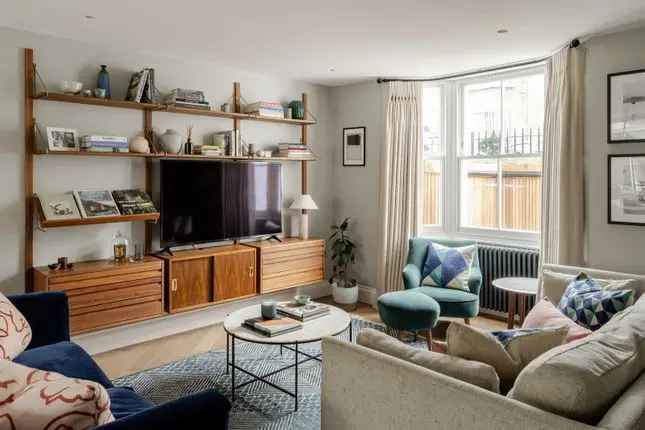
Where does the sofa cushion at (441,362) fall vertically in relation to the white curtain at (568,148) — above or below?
below

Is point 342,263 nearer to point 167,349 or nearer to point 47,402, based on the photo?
point 167,349

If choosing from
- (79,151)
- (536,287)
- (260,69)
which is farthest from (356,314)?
(79,151)

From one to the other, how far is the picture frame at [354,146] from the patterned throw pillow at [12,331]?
3685mm

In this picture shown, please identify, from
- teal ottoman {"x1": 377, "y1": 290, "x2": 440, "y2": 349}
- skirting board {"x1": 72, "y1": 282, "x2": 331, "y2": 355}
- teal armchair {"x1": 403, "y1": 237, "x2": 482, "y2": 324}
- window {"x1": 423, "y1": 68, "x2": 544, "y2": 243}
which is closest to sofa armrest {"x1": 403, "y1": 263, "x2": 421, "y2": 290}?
teal armchair {"x1": 403, "y1": 237, "x2": 482, "y2": 324}

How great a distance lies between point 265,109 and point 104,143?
1594mm

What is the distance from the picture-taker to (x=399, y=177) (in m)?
4.96

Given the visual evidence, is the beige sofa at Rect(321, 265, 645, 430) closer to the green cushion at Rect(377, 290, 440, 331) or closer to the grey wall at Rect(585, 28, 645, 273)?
the green cushion at Rect(377, 290, 440, 331)

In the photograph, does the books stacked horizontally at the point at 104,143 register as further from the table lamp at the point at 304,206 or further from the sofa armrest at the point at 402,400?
the sofa armrest at the point at 402,400

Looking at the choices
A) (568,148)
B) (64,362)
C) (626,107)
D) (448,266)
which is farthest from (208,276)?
(626,107)

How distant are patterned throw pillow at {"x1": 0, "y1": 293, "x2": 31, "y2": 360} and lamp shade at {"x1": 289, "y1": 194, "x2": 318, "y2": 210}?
115 inches

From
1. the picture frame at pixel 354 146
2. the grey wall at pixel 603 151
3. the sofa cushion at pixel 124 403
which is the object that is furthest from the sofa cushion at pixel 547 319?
the picture frame at pixel 354 146

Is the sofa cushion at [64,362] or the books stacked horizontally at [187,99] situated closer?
the sofa cushion at [64,362]

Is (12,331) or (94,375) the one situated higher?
(12,331)

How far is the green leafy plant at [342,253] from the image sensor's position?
5269mm
